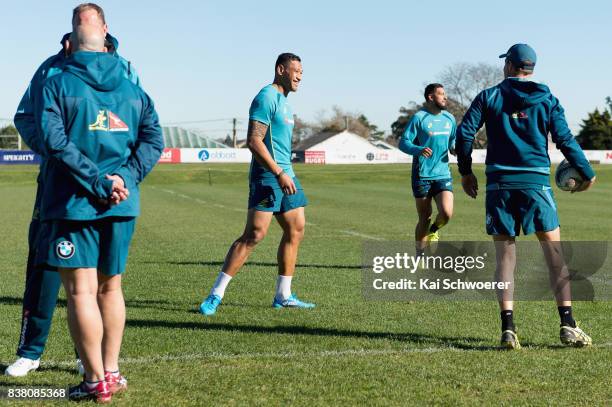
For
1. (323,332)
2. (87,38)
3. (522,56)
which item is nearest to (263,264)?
(323,332)

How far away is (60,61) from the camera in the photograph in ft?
15.5

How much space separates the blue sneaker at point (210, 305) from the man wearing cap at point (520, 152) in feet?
8.30

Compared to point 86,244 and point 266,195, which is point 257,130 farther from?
point 86,244

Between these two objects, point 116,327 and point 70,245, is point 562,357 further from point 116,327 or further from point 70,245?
point 70,245

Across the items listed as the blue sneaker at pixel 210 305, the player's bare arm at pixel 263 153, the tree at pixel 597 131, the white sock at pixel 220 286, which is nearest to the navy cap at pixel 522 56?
the player's bare arm at pixel 263 153

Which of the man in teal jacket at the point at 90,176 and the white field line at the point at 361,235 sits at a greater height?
the man in teal jacket at the point at 90,176

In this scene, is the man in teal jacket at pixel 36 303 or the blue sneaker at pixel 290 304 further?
the blue sneaker at pixel 290 304

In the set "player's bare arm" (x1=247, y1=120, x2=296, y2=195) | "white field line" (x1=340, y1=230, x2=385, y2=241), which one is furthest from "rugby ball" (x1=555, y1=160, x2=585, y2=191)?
"white field line" (x1=340, y1=230, x2=385, y2=241)

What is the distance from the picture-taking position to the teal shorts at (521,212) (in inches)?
237

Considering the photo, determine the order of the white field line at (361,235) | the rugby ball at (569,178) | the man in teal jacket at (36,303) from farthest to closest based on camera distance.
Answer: the white field line at (361,235)
the rugby ball at (569,178)
the man in teal jacket at (36,303)

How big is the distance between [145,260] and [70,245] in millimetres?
7301

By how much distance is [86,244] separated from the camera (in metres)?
4.39

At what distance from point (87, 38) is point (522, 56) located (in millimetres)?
3021

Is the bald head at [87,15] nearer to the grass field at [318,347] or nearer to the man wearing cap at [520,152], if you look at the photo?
the grass field at [318,347]
